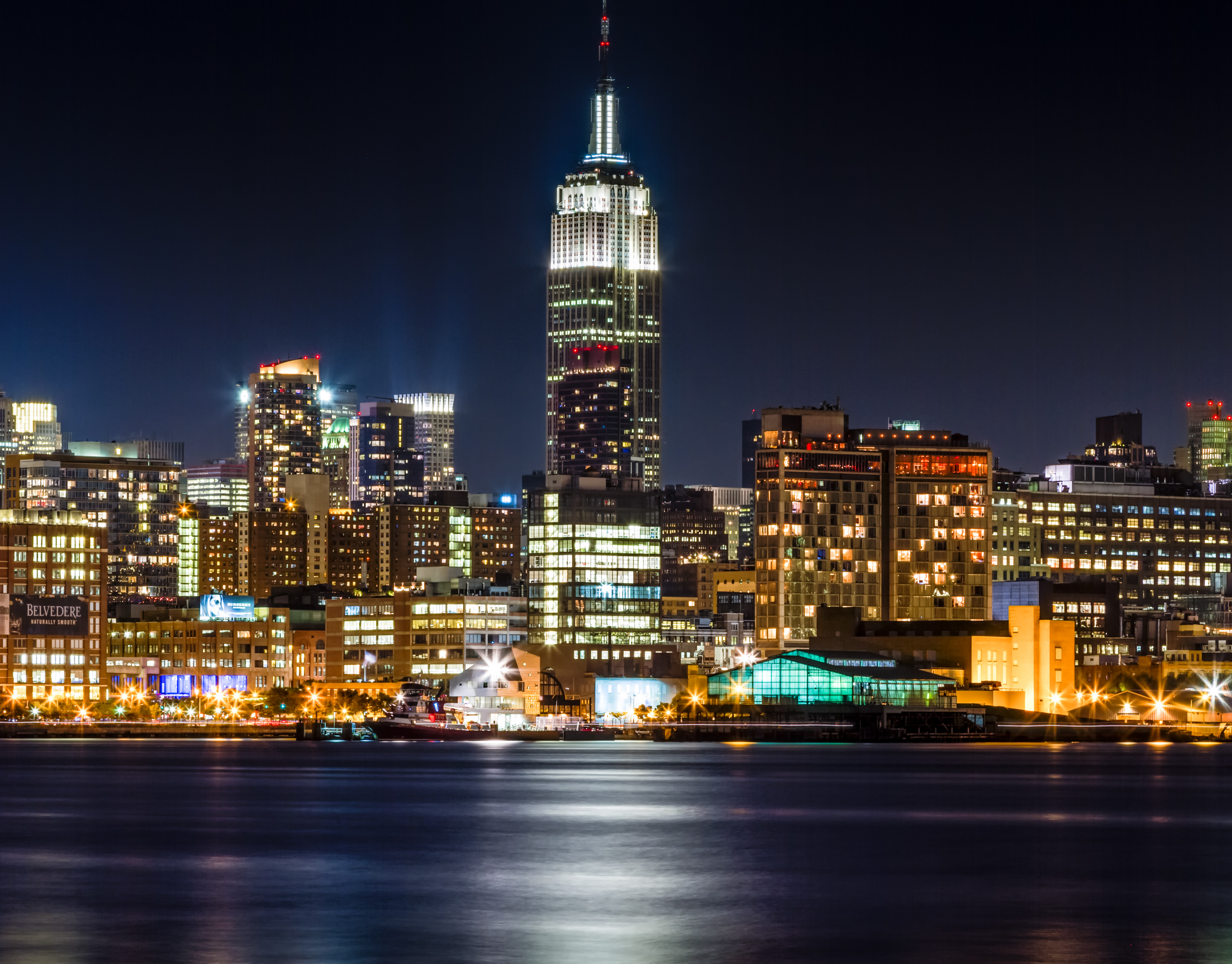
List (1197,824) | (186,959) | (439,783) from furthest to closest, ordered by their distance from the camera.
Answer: (439,783) → (1197,824) → (186,959)

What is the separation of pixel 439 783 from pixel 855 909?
83589mm

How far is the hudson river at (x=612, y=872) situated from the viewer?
71.6 metres

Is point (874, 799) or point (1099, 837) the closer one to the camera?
point (1099, 837)

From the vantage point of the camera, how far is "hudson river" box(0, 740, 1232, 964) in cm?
7156

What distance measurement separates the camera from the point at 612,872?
3772 inches

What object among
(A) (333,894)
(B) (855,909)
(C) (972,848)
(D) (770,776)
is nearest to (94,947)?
(A) (333,894)

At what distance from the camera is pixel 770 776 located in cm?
17638

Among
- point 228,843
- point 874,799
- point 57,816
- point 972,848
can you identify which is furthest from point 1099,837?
point 57,816

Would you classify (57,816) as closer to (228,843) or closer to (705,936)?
(228,843)


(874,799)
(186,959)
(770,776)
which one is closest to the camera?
(186,959)

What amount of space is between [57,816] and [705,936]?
6361cm

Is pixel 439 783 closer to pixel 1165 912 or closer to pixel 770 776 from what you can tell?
pixel 770 776

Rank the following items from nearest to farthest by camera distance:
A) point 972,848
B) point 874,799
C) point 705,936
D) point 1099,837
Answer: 1. point 705,936
2. point 972,848
3. point 1099,837
4. point 874,799

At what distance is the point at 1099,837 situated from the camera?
377ft
